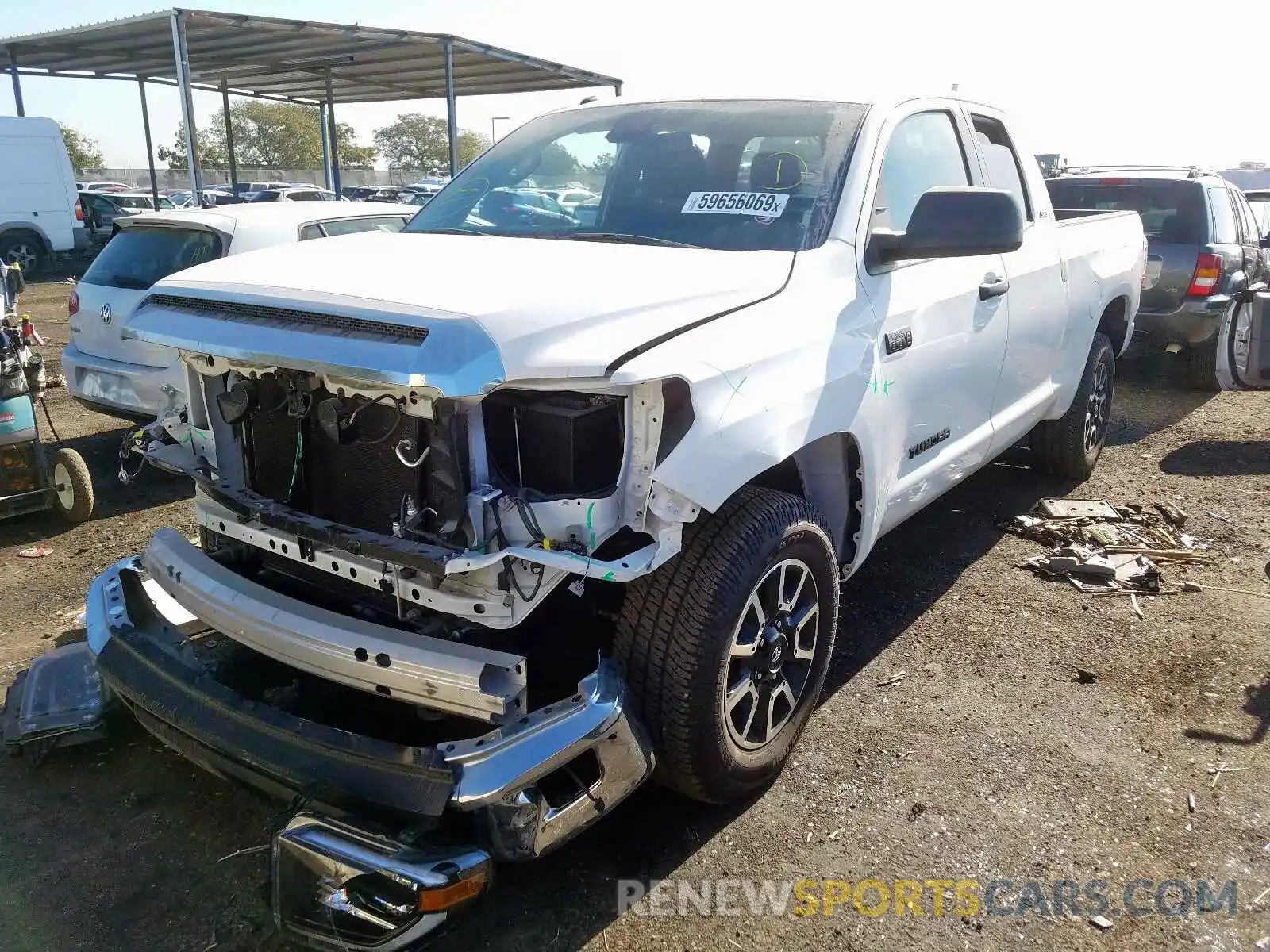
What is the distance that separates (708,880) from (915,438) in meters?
1.73

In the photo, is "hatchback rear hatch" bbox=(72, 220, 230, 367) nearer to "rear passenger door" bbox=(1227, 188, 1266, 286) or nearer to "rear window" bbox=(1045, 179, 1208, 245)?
"rear window" bbox=(1045, 179, 1208, 245)

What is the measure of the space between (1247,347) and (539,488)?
599 cm

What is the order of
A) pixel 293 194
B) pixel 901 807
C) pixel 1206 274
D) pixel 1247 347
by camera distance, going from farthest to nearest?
1. pixel 293 194
2. pixel 1206 274
3. pixel 1247 347
4. pixel 901 807

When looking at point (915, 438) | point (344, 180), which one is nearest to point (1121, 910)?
point (915, 438)

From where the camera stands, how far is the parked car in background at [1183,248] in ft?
28.0

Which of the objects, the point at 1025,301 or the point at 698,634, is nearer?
the point at 698,634

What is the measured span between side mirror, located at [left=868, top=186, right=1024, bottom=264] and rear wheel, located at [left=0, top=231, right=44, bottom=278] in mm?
19127

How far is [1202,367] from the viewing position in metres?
9.05

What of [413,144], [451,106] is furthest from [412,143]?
[451,106]

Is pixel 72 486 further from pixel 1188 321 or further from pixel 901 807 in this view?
pixel 1188 321

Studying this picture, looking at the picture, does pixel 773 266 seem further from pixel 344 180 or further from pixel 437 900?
pixel 344 180

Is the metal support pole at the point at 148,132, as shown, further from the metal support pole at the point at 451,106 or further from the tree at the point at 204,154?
the tree at the point at 204,154

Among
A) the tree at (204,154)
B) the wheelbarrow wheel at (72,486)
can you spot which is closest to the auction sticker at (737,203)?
the wheelbarrow wheel at (72,486)

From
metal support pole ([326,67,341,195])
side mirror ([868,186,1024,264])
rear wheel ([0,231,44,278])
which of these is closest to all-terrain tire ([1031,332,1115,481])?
side mirror ([868,186,1024,264])
